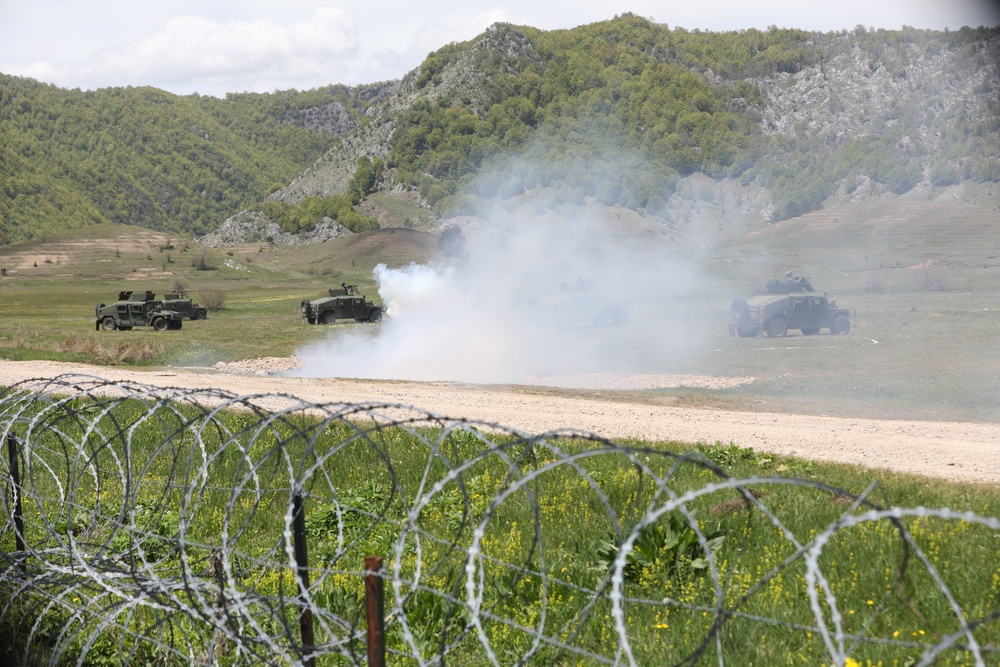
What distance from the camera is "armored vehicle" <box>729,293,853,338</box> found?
39.8 m

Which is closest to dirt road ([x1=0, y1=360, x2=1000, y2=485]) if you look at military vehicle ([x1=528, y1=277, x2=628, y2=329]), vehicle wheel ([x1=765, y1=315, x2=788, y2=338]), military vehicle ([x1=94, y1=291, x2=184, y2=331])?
vehicle wheel ([x1=765, y1=315, x2=788, y2=338])

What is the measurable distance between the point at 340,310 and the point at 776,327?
77.3 ft

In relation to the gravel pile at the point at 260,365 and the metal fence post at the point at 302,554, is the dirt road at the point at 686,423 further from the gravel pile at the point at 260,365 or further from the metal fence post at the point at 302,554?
the metal fence post at the point at 302,554

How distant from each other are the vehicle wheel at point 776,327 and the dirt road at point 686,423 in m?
16.2

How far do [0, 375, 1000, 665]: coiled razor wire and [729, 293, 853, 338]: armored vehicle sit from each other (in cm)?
2873

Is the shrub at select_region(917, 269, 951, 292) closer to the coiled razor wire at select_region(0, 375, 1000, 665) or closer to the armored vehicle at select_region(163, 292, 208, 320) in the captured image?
the armored vehicle at select_region(163, 292, 208, 320)

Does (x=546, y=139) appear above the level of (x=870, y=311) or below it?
above

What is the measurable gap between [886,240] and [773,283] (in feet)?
275

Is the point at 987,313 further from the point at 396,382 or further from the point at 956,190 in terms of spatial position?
the point at 956,190

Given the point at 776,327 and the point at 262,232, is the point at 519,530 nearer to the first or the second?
the point at 776,327

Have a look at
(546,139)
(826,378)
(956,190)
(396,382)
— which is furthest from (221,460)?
(546,139)

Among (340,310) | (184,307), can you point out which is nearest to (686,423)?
(340,310)

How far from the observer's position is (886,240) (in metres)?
117

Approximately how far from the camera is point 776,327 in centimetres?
3975
